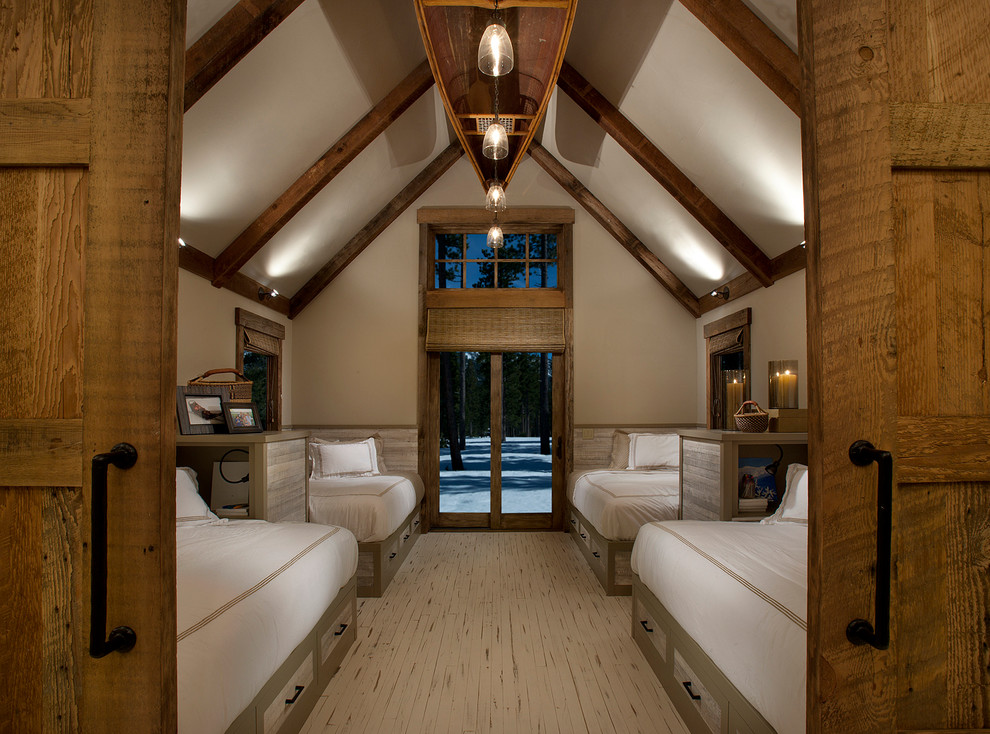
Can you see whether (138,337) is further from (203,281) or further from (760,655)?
(203,281)

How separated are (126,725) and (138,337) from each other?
633 mm

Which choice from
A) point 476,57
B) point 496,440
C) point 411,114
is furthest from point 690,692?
point 411,114

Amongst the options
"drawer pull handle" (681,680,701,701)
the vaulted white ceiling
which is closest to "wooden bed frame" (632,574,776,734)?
"drawer pull handle" (681,680,701,701)

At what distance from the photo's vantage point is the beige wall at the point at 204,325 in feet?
11.6

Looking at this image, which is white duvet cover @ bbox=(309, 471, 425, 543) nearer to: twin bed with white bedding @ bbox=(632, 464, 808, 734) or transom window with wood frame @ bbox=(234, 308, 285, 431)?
transom window with wood frame @ bbox=(234, 308, 285, 431)

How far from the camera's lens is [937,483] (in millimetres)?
890

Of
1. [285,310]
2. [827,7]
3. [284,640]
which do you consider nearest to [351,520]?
[284,640]

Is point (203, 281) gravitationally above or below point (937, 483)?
above

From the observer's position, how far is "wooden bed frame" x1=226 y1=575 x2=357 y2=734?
5.22ft

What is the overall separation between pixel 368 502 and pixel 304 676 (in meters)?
1.61

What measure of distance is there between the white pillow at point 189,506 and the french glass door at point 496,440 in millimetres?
3176

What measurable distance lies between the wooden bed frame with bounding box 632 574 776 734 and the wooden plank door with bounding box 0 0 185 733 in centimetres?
148

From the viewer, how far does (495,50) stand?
2.10 meters

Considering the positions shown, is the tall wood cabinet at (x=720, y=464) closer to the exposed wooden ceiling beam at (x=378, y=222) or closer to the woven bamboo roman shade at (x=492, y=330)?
the woven bamboo roman shade at (x=492, y=330)
